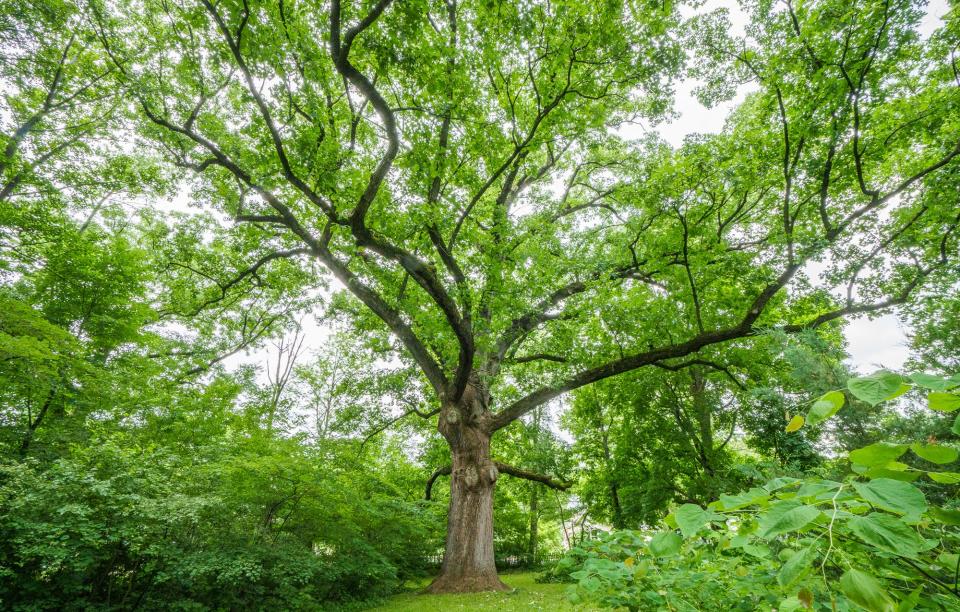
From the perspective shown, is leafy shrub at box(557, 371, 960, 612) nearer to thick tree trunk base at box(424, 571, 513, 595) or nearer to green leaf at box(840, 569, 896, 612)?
green leaf at box(840, 569, 896, 612)

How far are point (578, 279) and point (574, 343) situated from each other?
1.51 m

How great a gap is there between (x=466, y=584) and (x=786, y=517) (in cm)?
897

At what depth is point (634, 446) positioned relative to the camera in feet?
39.8

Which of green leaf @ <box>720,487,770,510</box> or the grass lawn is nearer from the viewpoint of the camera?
green leaf @ <box>720,487,770,510</box>

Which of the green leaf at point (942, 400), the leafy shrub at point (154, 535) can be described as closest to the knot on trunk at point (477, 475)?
the leafy shrub at point (154, 535)

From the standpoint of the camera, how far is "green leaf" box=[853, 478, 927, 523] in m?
0.64

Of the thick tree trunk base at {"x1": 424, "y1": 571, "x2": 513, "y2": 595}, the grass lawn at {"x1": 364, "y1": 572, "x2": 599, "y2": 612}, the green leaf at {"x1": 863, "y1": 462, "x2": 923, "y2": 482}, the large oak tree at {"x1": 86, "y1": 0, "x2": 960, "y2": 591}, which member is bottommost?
the grass lawn at {"x1": 364, "y1": 572, "x2": 599, "y2": 612}

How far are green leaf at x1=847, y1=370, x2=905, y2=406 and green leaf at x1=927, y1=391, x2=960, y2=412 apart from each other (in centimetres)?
4

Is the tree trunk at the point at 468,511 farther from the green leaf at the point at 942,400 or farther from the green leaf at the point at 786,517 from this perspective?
the green leaf at the point at 942,400

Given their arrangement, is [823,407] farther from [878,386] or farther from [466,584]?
[466,584]

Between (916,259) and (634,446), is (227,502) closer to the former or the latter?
(634,446)

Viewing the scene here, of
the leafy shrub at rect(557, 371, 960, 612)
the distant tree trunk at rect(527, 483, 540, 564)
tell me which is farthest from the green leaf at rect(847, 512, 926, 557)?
the distant tree trunk at rect(527, 483, 540, 564)

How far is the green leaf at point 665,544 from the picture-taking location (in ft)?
3.40

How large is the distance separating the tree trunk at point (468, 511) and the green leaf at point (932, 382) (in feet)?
27.8
